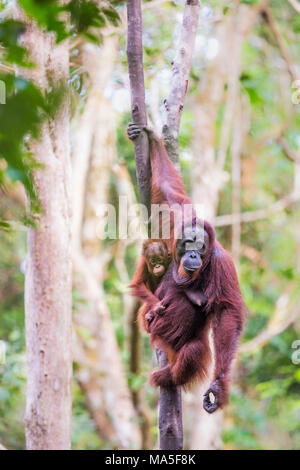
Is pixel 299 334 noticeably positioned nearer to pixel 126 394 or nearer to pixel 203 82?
pixel 126 394

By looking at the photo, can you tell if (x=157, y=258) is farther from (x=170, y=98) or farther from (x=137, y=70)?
(x=137, y=70)

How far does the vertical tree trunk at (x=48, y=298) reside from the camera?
4211 mm

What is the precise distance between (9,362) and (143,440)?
8.18 feet

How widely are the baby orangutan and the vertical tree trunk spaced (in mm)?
819

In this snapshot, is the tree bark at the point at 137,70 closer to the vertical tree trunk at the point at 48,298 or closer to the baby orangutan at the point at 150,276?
the baby orangutan at the point at 150,276

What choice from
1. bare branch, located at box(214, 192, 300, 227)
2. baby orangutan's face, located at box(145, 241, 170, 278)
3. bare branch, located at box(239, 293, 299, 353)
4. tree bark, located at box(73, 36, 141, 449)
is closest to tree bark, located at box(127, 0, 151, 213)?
baby orangutan's face, located at box(145, 241, 170, 278)

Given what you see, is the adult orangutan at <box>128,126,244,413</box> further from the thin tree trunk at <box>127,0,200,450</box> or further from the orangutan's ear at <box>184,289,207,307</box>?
the thin tree trunk at <box>127,0,200,450</box>

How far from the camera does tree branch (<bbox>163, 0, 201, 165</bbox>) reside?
365 cm

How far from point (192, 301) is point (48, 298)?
4.31 ft

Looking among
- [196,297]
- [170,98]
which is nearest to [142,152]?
[170,98]

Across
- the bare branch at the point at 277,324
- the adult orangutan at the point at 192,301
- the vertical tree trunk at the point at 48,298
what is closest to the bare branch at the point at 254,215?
the bare branch at the point at 277,324

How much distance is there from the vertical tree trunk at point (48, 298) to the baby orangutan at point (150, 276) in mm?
819

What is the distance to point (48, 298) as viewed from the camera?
427 centimetres
